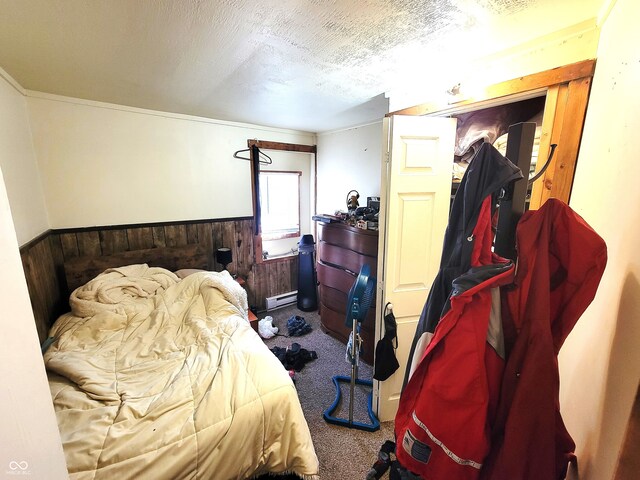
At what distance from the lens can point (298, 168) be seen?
3.86 metres

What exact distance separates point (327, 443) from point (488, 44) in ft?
8.57

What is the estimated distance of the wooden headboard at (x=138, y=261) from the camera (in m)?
2.35

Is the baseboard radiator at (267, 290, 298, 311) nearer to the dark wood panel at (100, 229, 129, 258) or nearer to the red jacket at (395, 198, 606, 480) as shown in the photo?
the dark wood panel at (100, 229, 129, 258)

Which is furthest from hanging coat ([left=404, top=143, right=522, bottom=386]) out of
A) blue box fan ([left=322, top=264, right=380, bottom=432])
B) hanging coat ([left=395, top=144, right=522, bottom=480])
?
blue box fan ([left=322, top=264, right=380, bottom=432])

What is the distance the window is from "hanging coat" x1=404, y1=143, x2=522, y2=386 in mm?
3046

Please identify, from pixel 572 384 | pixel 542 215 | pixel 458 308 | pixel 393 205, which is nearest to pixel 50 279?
pixel 393 205

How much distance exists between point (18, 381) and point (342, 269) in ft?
8.27

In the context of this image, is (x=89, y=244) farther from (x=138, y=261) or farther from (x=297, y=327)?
(x=297, y=327)

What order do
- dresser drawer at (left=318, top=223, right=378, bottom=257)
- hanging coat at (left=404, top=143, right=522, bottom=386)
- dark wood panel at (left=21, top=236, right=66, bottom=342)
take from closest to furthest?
hanging coat at (left=404, top=143, right=522, bottom=386) → dark wood panel at (left=21, top=236, right=66, bottom=342) → dresser drawer at (left=318, top=223, right=378, bottom=257)

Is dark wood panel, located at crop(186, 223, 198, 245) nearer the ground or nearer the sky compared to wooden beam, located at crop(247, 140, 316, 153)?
nearer the ground

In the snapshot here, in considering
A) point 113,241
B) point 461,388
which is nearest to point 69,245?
point 113,241

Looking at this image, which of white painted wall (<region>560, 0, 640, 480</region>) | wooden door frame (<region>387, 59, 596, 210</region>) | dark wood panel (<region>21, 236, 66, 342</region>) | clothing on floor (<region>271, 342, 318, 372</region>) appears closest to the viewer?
white painted wall (<region>560, 0, 640, 480</region>)

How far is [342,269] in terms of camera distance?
9.30 feet

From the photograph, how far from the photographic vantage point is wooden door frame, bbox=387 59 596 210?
118cm
